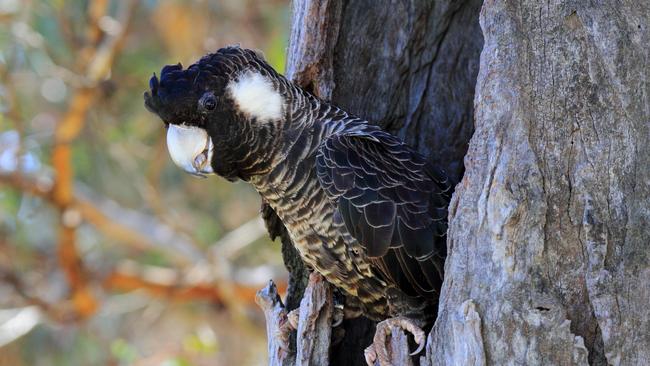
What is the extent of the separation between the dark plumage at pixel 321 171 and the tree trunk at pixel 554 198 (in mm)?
467

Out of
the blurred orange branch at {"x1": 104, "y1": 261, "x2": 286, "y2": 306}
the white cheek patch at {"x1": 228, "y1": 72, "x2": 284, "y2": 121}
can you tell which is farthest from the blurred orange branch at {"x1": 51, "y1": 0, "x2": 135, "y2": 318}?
the white cheek patch at {"x1": 228, "y1": 72, "x2": 284, "y2": 121}

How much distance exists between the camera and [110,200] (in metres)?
7.80

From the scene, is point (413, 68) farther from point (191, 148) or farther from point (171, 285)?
point (171, 285)

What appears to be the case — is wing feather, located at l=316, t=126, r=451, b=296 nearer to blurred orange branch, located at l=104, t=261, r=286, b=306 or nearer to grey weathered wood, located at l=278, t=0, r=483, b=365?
grey weathered wood, located at l=278, t=0, r=483, b=365

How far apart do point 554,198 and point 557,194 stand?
0.02m

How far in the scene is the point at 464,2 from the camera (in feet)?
14.1

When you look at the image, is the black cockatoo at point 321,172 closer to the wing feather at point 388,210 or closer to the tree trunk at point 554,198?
the wing feather at point 388,210

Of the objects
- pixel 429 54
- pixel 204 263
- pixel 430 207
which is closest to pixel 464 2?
pixel 429 54

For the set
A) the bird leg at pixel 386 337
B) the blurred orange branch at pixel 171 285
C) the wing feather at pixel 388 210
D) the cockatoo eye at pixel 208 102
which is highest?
the blurred orange branch at pixel 171 285

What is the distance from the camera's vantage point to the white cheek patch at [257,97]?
3389mm

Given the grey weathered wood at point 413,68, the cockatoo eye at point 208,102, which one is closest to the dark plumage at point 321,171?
the cockatoo eye at point 208,102

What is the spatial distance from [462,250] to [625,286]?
0.53 m

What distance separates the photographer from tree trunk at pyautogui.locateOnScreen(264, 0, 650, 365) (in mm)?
2713

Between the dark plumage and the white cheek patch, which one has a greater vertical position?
the white cheek patch
